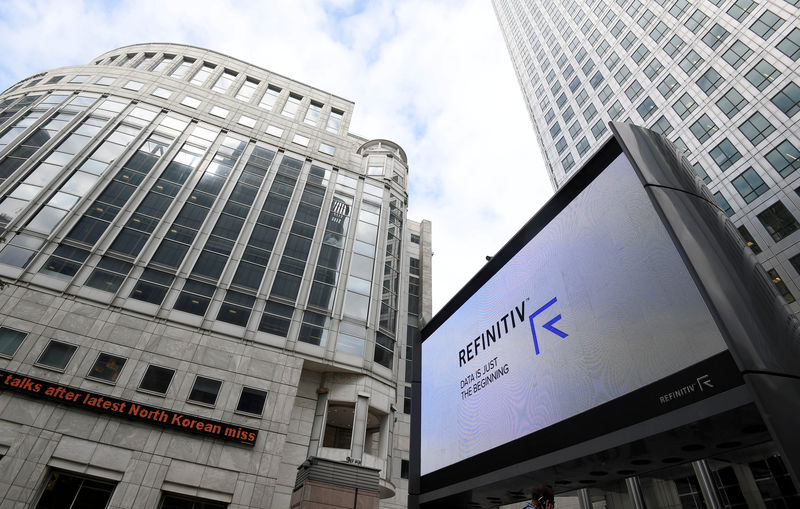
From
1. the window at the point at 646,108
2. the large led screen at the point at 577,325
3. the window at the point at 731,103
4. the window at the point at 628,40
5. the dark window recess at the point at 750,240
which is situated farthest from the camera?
the window at the point at 628,40

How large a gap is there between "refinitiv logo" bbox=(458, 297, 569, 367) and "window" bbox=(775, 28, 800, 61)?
126ft

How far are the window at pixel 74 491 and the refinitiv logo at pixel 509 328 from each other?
22954mm

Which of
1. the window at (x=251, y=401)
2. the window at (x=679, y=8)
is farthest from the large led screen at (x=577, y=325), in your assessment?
the window at (x=679, y=8)

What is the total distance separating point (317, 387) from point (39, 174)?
2637cm

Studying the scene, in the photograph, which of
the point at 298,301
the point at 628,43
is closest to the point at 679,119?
the point at 628,43

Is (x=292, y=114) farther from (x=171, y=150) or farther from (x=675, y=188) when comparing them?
(x=675, y=188)

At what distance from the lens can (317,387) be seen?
31.1 meters

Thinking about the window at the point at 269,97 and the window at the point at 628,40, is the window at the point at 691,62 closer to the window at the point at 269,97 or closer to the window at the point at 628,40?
the window at the point at 628,40

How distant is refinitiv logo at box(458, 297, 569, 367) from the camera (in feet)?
23.6

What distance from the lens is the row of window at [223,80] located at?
152 ft

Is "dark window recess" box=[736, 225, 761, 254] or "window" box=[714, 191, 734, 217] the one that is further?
"window" box=[714, 191, 734, 217]

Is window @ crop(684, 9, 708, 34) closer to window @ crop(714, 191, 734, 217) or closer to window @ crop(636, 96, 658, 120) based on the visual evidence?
window @ crop(636, 96, 658, 120)

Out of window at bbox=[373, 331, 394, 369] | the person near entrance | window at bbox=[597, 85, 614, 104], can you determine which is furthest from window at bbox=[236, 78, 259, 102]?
the person near entrance

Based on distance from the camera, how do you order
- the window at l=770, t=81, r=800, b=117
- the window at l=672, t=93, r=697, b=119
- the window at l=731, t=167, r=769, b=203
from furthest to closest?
the window at l=672, t=93, r=697, b=119
the window at l=731, t=167, r=769, b=203
the window at l=770, t=81, r=800, b=117
